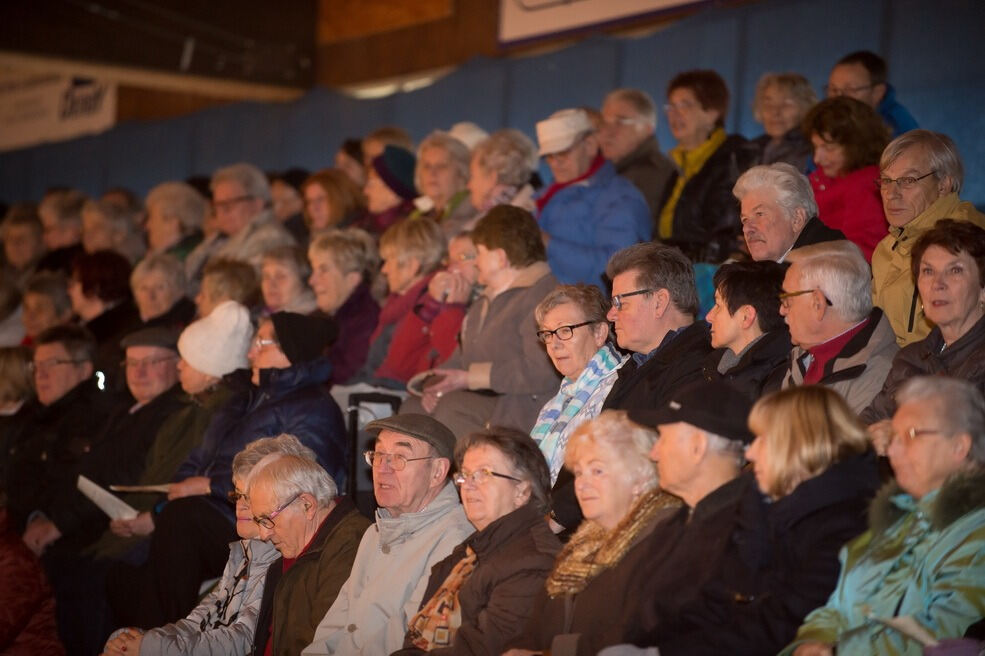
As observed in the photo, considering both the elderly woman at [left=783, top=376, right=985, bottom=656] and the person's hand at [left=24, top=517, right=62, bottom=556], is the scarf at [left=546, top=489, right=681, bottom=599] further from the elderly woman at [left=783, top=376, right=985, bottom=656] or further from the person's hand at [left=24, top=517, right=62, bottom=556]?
the person's hand at [left=24, top=517, right=62, bottom=556]

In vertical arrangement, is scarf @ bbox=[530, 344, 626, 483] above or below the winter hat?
below

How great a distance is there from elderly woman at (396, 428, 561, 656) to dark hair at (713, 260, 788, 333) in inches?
31.4

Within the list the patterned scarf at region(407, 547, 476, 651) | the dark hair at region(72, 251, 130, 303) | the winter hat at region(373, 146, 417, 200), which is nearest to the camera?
the patterned scarf at region(407, 547, 476, 651)

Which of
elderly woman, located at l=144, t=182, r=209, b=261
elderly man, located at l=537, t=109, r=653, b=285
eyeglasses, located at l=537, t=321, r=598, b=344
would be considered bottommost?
eyeglasses, located at l=537, t=321, r=598, b=344

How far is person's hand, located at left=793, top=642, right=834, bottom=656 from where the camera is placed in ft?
9.66

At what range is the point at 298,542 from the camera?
4609 mm

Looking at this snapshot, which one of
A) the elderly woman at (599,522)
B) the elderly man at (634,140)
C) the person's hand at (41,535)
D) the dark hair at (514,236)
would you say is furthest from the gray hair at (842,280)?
the person's hand at (41,535)

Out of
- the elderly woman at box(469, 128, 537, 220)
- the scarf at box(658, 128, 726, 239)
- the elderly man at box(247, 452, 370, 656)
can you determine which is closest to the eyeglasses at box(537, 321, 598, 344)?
the elderly man at box(247, 452, 370, 656)

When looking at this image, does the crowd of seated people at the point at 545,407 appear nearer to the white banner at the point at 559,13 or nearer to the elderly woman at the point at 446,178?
the elderly woman at the point at 446,178

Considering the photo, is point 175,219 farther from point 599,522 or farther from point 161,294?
point 599,522

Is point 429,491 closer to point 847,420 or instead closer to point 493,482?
point 493,482

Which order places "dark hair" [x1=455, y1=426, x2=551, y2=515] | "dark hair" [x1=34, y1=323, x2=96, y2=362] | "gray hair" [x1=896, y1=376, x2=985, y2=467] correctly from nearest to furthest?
"gray hair" [x1=896, y1=376, x2=985, y2=467]
"dark hair" [x1=455, y1=426, x2=551, y2=515]
"dark hair" [x1=34, y1=323, x2=96, y2=362]

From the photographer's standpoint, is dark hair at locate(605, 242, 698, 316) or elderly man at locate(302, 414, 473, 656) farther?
dark hair at locate(605, 242, 698, 316)

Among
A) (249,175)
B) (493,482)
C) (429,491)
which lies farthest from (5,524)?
(249,175)
